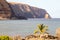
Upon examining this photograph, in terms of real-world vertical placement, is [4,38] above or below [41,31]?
above

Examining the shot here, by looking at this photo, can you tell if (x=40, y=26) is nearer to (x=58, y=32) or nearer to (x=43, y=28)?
(x=43, y=28)

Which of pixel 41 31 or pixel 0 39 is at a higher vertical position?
pixel 0 39

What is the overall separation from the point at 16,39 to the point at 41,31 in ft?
36.5

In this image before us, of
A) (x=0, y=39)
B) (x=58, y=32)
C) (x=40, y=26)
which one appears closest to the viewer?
(x=0, y=39)

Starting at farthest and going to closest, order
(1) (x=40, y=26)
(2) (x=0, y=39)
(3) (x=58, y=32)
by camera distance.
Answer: (1) (x=40, y=26), (3) (x=58, y=32), (2) (x=0, y=39)

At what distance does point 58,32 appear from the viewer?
18750mm

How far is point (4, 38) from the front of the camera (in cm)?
1698

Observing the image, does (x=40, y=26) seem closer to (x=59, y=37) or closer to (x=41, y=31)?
(x=41, y=31)

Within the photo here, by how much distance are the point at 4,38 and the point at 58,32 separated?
4.23 m

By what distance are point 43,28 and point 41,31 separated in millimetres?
607

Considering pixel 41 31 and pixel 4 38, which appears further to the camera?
pixel 41 31

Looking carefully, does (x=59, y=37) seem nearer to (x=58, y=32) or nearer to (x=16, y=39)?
(x=58, y=32)

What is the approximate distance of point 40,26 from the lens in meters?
27.2

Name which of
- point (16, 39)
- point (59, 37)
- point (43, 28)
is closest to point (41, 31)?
point (43, 28)
